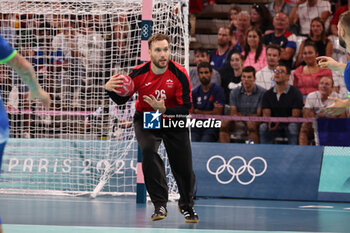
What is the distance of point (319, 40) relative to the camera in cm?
1422

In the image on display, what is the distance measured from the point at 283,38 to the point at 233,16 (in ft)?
5.27

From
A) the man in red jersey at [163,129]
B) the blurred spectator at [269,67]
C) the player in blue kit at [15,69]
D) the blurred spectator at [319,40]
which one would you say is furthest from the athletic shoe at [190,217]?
the blurred spectator at [319,40]

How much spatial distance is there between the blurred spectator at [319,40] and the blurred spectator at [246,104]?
1.33 m

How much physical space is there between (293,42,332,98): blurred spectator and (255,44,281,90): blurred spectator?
494 mm

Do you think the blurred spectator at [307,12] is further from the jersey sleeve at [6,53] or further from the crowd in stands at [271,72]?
the jersey sleeve at [6,53]

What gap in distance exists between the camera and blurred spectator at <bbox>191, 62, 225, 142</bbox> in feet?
42.3

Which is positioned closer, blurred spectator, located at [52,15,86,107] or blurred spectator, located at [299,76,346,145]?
blurred spectator, located at [52,15,86,107]

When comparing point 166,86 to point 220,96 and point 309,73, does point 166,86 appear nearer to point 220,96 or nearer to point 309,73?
point 220,96

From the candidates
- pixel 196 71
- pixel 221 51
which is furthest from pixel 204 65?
pixel 221 51

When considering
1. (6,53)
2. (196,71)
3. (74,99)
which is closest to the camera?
(6,53)

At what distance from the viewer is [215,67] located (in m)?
14.2

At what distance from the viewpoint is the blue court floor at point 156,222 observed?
7.32 m

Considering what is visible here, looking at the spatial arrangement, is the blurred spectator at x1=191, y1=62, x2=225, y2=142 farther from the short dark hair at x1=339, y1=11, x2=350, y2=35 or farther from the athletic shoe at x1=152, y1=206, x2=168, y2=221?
the short dark hair at x1=339, y1=11, x2=350, y2=35

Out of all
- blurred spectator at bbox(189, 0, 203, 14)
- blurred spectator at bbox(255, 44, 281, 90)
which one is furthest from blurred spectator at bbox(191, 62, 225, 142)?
blurred spectator at bbox(189, 0, 203, 14)
